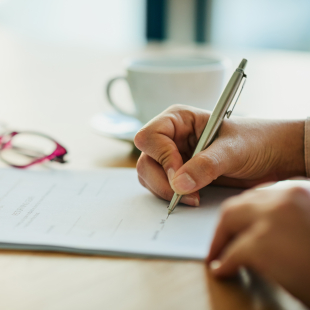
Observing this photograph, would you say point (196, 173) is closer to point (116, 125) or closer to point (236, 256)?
point (236, 256)

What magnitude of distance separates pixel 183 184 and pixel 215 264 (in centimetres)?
11

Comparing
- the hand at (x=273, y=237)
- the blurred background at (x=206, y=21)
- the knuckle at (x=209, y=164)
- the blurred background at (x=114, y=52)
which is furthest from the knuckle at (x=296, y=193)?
the blurred background at (x=206, y=21)

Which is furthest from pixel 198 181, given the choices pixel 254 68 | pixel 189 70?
pixel 254 68

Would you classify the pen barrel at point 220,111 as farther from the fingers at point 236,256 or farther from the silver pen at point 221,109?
the fingers at point 236,256

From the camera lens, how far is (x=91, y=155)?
0.66m

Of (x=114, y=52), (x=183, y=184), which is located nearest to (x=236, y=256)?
(x=183, y=184)

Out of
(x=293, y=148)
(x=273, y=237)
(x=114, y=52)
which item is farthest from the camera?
(x=114, y=52)

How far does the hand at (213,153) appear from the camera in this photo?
42 centimetres

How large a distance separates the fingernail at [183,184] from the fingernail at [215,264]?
0.11 m

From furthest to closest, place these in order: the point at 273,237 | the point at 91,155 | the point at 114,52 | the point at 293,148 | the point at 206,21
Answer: the point at 206,21 → the point at 114,52 → the point at 91,155 → the point at 293,148 → the point at 273,237

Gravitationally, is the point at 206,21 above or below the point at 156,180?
above

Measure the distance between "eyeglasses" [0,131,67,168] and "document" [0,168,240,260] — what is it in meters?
0.05

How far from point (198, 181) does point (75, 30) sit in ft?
12.1

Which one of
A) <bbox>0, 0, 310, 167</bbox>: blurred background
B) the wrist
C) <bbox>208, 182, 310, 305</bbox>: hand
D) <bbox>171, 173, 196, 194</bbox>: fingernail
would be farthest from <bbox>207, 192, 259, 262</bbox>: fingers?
<bbox>0, 0, 310, 167</bbox>: blurred background
